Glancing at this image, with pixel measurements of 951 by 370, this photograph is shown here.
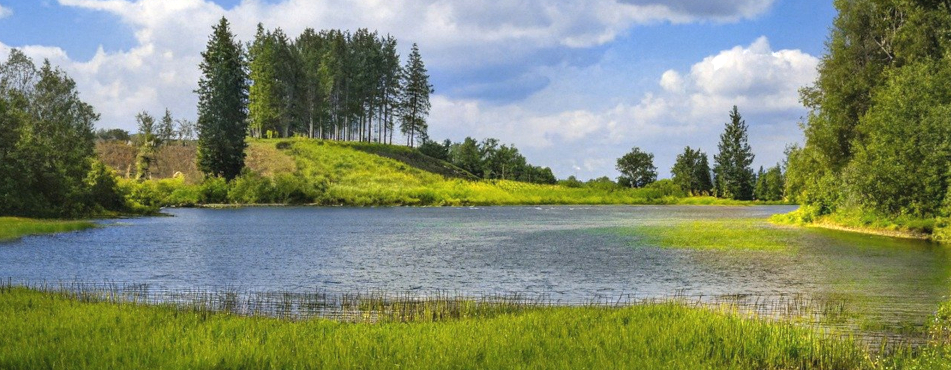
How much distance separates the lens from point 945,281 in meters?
30.5

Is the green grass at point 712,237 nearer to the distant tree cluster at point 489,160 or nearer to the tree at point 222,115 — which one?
the tree at point 222,115

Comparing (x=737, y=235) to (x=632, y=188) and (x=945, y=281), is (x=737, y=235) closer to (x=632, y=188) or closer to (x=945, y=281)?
(x=945, y=281)

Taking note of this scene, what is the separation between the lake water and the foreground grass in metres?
8.11

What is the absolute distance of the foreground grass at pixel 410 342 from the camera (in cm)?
1368

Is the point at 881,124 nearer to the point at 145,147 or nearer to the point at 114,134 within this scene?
the point at 145,147

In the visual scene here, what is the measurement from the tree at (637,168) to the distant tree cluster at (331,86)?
177ft

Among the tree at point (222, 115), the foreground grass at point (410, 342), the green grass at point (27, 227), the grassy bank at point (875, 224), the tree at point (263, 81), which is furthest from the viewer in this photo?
the tree at point (263, 81)

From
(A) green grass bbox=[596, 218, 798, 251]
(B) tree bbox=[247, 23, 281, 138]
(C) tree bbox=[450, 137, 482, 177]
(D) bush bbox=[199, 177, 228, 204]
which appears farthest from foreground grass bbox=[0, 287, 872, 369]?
(C) tree bbox=[450, 137, 482, 177]

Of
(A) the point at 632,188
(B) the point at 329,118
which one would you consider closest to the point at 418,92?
(B) the point at 329,118

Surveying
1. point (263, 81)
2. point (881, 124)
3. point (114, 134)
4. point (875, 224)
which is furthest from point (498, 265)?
point (114, 134)

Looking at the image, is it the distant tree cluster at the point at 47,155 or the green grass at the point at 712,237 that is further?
the distant tree cluster at the point at 47,155

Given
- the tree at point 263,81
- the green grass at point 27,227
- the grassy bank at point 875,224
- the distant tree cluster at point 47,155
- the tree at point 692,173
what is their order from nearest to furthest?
1. the grassy bank at point 875,224
2. the green grass at point 27,227
3. the distant tree cluster at point 47,155
4. the tree at point 263,81
5. the tree at point 692,173

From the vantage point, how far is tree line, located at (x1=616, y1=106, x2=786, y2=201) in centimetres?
16738

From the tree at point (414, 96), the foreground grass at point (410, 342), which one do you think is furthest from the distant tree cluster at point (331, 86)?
the foreground grass at point (410, 342)
